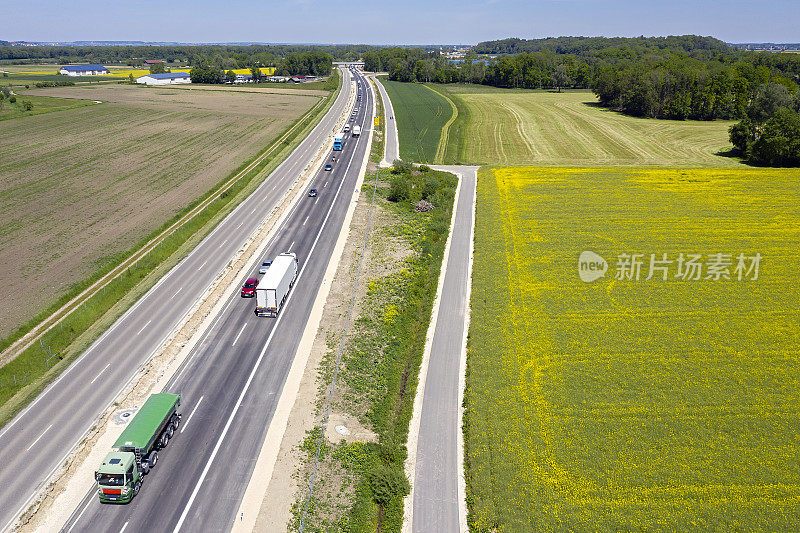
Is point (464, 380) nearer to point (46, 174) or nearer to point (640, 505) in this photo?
point (640, 505)

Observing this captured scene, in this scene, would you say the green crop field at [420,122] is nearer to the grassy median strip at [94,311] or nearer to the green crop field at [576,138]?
the green crop field at [576,138]

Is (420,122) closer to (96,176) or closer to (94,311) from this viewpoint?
(96,176)

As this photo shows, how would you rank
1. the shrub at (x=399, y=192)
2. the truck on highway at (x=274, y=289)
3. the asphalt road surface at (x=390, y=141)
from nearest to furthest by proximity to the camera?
1. the truck on highway at (x=274, y=289)
2. the shrub at (x=399, y=192)
3. the asphalt road surface at (x=390, y=141)

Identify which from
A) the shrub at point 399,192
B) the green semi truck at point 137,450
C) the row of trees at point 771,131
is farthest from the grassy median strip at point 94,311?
the row of trees at point 771,131

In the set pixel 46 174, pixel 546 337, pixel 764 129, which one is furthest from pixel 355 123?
pixel 546 337

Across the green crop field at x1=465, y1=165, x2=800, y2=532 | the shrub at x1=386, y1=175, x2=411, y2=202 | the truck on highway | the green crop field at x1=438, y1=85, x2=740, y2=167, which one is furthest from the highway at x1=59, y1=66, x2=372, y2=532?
the green crop field at x1=438, y1=85, x2=740, y2=167

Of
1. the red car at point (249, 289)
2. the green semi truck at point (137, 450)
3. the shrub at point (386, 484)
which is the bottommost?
the shrub at point (386, 484)
